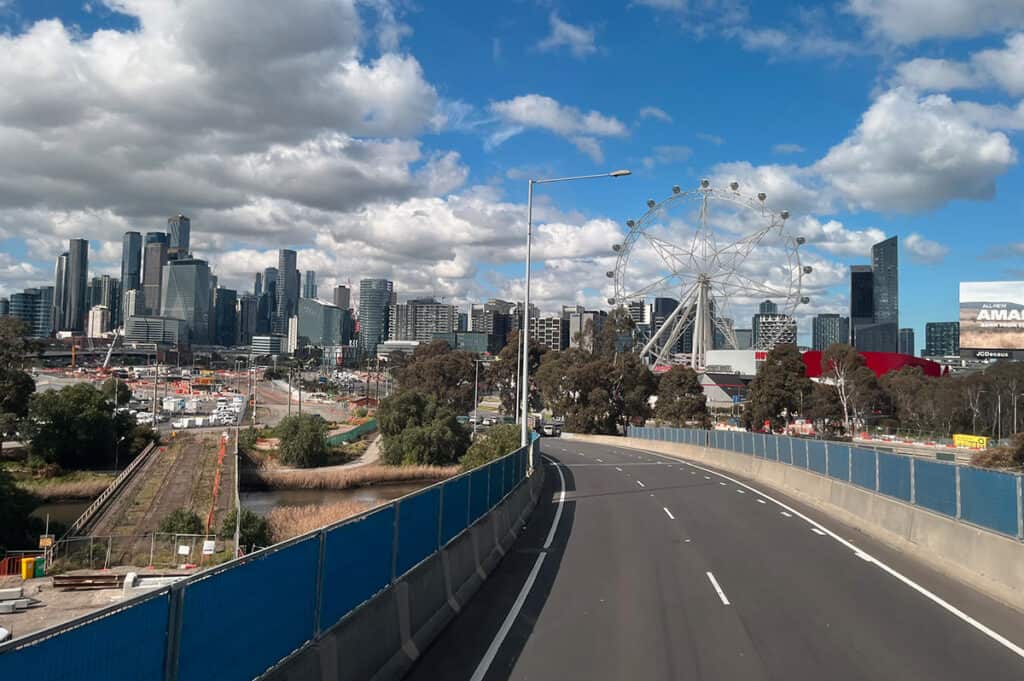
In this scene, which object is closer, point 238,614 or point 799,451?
point 238,614

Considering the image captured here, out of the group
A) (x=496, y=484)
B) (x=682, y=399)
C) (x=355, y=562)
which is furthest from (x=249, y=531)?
(x=682, y=399)

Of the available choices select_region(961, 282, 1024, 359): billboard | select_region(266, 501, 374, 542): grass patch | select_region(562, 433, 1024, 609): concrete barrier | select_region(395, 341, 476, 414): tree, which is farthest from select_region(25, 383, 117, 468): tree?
select_region(961, 282, 1024, 359): billboard

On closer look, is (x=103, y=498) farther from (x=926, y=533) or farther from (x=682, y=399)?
(x=682, y=399)

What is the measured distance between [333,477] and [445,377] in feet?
161

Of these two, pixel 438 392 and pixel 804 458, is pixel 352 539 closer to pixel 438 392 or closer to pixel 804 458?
pixel 804 458

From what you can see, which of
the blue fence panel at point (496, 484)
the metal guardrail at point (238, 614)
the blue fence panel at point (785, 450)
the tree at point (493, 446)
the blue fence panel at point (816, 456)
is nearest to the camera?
the metal guardrail at point (238, 614)

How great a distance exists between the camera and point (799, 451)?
3184cm

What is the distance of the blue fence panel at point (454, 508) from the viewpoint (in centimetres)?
1326

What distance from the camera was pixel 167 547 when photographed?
41.9m

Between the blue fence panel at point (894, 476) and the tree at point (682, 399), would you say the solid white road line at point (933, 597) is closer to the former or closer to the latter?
the blue fence panel at point (894, 476)

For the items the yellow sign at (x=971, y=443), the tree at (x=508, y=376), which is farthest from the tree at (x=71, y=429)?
the yellow sign at (x=971, y=443)

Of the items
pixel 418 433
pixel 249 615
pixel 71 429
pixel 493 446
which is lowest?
pixel 71 429

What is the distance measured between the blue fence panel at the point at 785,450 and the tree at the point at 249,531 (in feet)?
79.9

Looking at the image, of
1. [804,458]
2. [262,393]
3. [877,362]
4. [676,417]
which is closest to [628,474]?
[804,458]
